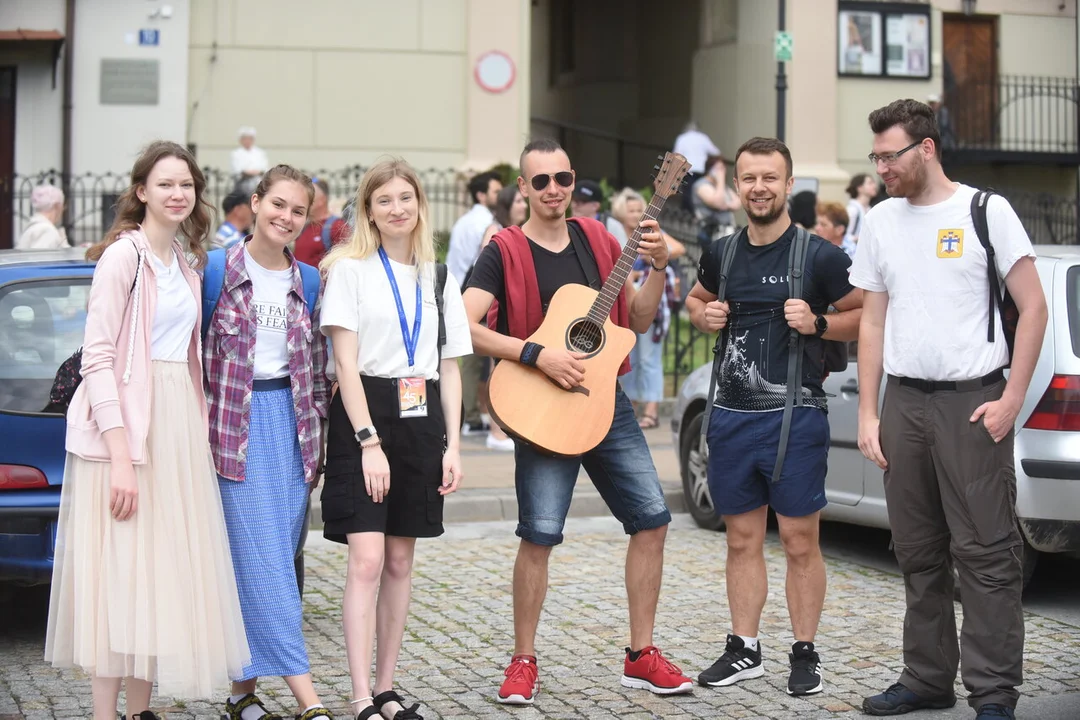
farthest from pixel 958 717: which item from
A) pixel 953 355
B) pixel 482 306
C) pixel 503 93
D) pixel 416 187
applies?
pixel 503 93

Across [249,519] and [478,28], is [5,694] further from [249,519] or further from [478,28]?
[478,28]

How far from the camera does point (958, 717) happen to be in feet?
17.5

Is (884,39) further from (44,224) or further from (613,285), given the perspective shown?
(613,285)

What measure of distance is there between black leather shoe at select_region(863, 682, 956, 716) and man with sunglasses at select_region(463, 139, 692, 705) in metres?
0.67

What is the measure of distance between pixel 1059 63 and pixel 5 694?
20901mm

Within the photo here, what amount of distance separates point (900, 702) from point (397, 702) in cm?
173

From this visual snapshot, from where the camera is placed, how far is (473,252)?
11.8 m

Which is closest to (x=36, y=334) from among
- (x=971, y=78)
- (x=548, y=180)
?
(x=548, y=180)

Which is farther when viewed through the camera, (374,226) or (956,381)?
(374,226)

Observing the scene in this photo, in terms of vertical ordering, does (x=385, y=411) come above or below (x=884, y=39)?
below

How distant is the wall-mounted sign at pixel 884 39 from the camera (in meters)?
21.7

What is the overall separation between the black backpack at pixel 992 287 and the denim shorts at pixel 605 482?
1308mm

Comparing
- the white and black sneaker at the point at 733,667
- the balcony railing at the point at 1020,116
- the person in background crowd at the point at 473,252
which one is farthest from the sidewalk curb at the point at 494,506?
the balcony railing at the point at 1020,116

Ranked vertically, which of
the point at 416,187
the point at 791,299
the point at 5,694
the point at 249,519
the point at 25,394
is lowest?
the point at 5,694
